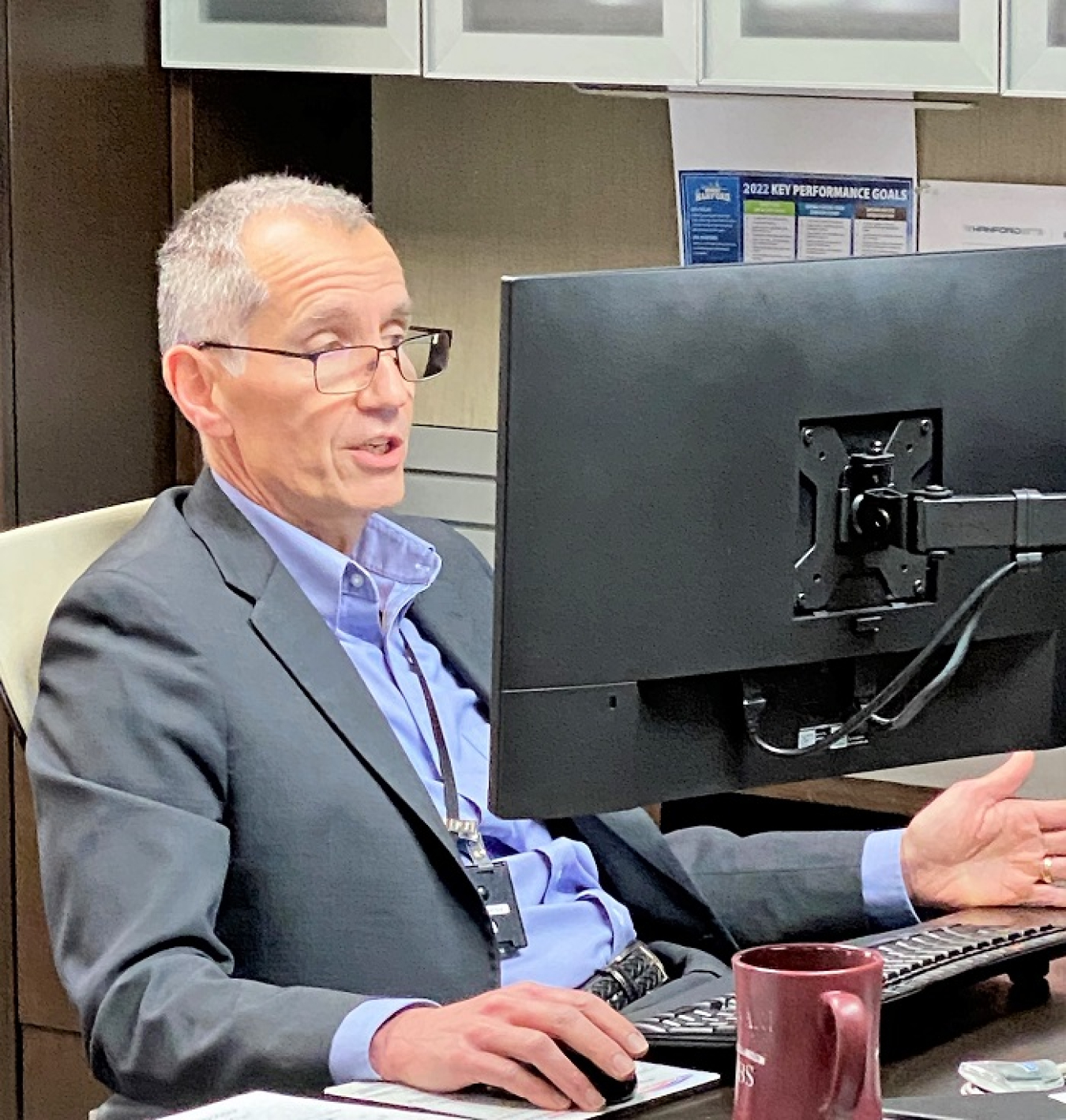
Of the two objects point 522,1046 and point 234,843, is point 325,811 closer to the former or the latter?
point 234,843

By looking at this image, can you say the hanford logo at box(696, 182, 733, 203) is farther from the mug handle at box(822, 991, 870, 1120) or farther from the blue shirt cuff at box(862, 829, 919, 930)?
the mug handle at box(822, 991, 870, 1120)

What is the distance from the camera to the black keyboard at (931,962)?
1360 mm

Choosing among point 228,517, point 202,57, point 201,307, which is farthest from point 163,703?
point 202,57

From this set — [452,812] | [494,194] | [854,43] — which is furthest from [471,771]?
[494,194]

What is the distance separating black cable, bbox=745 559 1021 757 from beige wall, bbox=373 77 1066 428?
5.29 ft

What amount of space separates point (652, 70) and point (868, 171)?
0.37 metres

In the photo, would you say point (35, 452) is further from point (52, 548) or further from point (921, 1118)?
point (921, 1118)

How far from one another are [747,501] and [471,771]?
0.67 meters

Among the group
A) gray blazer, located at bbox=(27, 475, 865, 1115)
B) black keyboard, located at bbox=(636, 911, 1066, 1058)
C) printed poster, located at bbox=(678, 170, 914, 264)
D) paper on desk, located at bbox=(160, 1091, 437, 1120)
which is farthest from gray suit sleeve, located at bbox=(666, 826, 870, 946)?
printed poster, located at bbox=(678, 170, 914, 264)

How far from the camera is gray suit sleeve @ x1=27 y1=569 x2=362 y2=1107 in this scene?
4.78 ft

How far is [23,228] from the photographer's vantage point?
2.64 meters

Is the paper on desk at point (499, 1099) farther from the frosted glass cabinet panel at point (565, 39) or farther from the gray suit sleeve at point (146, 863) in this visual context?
the frosted glass cabinet panel at point (565, 39)

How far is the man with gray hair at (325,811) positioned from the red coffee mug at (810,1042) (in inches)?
5.4

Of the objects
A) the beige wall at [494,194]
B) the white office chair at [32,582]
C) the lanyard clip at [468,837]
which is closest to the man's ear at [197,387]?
the white office chair at [32,582]
